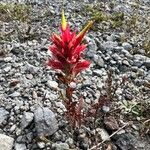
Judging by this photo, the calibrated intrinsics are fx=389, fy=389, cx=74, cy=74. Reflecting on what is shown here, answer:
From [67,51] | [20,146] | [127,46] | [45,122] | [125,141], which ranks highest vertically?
[67,51]

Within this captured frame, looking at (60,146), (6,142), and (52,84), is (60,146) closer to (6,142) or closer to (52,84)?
(6,142)

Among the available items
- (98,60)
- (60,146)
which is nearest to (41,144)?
(60,146)

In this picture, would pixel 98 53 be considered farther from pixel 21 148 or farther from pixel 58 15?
pixel 21 148

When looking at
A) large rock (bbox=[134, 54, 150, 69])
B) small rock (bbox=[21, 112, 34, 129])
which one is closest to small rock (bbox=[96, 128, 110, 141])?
small rock (bbox=[21, 112, 34, 129])

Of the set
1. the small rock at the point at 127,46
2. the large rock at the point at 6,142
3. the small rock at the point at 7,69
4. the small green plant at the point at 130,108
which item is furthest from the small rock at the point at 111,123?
the small rock at the point at 127,46

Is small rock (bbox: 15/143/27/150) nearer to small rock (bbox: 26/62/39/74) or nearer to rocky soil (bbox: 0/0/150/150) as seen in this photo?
rocky soil (bbox: 0/0/150/150)

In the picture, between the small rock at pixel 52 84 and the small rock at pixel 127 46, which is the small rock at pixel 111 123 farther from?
the small rock at pixel 127 46

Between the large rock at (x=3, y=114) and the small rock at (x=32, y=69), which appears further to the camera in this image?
the small rock at (x=32, y=69)
